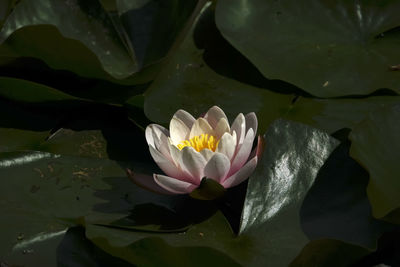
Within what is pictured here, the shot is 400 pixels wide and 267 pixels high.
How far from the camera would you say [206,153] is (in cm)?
140

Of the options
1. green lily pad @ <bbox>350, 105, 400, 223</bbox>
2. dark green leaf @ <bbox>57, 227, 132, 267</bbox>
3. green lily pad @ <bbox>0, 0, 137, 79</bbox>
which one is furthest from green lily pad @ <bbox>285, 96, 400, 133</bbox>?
dark green leaf @ <bbox>57, 227, 132, 267</bbox>

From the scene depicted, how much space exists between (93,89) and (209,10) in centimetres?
46

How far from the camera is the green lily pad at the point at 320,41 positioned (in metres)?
1.76

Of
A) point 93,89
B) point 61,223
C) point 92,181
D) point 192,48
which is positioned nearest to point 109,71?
point 93,89

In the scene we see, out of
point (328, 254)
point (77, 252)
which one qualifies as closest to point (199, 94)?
point (77, 252)

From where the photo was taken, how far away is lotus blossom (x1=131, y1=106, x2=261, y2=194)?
140 cm

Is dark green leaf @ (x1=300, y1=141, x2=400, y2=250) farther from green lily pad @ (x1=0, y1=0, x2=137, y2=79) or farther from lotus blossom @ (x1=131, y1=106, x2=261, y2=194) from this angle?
green lily pad @ (x1=0, y1=0, x2=137, y2=79)

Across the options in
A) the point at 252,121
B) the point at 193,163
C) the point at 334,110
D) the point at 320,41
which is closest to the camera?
the point at 193,163

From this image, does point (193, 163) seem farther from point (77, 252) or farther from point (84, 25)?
point (84, 25)

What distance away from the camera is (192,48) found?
76.3 inches

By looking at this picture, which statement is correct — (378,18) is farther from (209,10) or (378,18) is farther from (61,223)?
(61,223)

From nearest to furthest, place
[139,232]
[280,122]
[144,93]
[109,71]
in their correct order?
[139,232] → [280,122] → [144,93] → [109,71]

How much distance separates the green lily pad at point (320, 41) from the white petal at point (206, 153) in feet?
1.40

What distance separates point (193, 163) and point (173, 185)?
70mm
